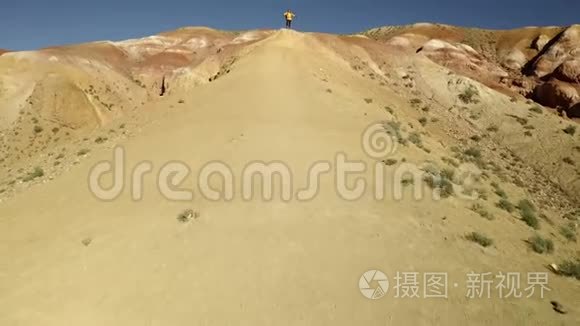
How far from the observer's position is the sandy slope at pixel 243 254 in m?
9.76

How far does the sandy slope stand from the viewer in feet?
32.0

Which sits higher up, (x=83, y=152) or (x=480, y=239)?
(x=83, y=152)

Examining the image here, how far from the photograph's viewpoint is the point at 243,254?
37.1 ft

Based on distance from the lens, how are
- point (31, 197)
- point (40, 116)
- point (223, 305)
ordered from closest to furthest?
point (223, 305)
point (31, 197)
point (40, 116)

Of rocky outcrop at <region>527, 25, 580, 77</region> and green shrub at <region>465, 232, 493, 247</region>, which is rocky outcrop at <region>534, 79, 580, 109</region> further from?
green shrub at <region>465, 232, 493, 247</region>

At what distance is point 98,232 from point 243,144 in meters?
6.18

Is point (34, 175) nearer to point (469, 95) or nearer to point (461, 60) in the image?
point (469, 95)

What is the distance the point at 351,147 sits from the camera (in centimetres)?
1794

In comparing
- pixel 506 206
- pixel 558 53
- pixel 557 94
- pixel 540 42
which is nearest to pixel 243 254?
pixel 506 206

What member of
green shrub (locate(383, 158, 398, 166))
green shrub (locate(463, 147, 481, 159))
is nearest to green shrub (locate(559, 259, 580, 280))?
green shrub (locate(383, 158, 398, 166))

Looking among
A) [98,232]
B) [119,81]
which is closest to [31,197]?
[98,232]

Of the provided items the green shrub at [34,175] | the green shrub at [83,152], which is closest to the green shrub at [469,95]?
the green shrub at [83,152]

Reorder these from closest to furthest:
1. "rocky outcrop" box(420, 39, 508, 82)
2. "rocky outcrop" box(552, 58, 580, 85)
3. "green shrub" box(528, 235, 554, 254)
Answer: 1. "green shrub" box(528, 235, 554, 254)
2. "rocky outcrop" box(420, 39, 508, 82)
3. "rocky outcrop" box(552, 58, 580, 85)

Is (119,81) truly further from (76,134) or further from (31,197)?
(31,197)
